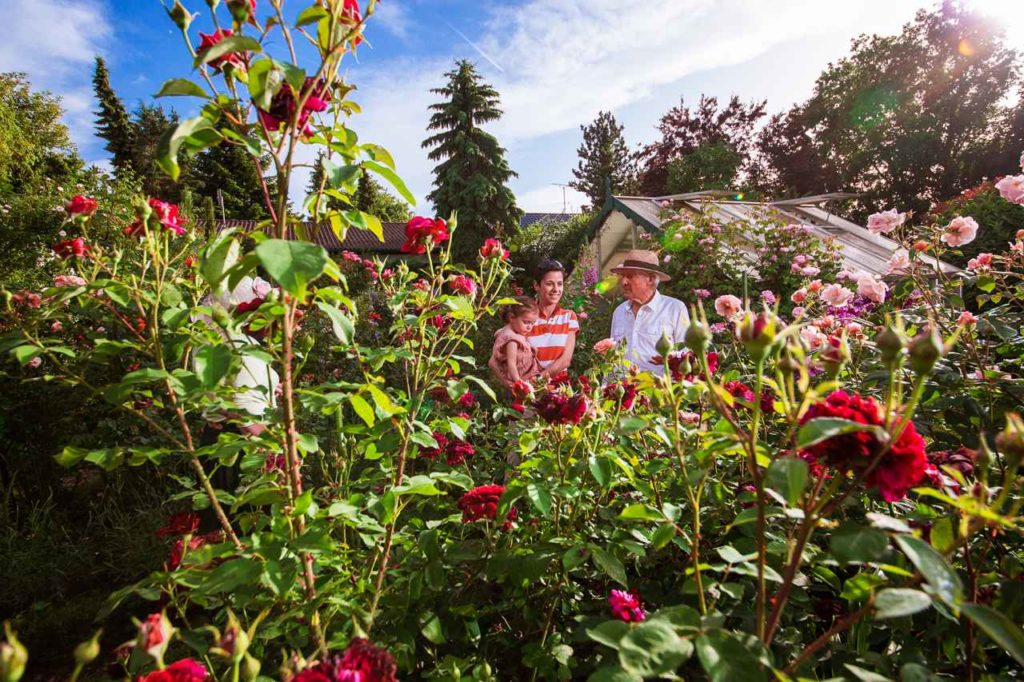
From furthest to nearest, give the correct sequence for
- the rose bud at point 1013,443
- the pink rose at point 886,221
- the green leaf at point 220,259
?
the pink rose at point 886,221 < the green leaf at point 220,259 < the rose bud at point 1013,443

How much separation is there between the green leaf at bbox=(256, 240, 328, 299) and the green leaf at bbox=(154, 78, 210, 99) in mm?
279

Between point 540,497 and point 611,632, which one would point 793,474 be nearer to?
point 611,632

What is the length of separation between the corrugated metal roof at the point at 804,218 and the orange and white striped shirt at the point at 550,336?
13.9 feet

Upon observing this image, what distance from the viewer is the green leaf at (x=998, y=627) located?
509mm

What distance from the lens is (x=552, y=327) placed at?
344 cm

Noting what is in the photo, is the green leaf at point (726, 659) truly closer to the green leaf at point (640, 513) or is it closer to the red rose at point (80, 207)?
the green leaf at point (640, 513)

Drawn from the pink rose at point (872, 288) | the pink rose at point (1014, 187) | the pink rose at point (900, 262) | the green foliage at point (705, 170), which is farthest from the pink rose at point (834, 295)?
the green foliage at point (705, 170)

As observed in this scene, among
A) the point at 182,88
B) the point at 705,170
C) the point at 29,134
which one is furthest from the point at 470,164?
the point at 182,88

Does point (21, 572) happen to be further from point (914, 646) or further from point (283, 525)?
point (914, 646)

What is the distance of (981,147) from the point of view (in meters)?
21.9

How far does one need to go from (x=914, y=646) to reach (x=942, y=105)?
1213 inches

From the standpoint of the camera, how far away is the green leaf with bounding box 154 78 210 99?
0.74 metres

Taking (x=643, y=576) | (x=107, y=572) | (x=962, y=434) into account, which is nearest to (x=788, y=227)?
(x=962, y=434)

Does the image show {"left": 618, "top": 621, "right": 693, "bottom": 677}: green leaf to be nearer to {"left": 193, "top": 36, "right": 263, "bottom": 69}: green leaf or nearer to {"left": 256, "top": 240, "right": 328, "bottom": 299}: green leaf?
{"left": 256, "top": 240, "right": 328, "bottom": 299}: green leaf
